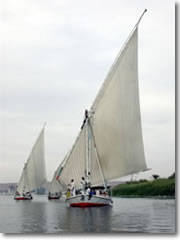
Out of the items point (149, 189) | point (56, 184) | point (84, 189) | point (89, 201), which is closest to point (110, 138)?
point (149, 189)

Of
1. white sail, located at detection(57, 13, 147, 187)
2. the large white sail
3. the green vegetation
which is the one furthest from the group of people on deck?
the green vegetation

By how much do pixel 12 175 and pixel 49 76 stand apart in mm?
2386

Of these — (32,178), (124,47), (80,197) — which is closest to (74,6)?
(124,47)

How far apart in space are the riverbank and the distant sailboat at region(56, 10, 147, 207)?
44 centimetres

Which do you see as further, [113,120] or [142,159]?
[113,120]

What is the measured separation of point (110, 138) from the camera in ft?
44.9

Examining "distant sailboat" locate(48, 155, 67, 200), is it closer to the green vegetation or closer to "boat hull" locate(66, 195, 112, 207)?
"boat hull" locate(66, 195, 112, 207)

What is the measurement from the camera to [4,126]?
1029cm

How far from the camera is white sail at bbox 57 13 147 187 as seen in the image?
39.0ft

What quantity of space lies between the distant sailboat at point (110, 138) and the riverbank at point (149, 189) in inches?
17.5

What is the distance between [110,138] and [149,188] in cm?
280

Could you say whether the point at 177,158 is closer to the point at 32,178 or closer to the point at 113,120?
the point at 113,120

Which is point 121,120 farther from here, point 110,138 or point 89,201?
point 89,201

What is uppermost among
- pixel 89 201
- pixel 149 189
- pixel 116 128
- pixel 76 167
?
pixel 116 128
